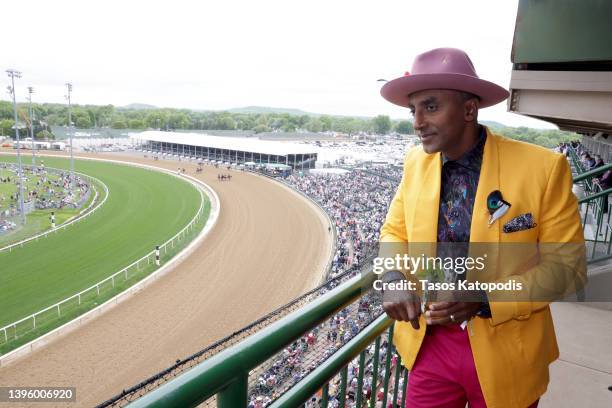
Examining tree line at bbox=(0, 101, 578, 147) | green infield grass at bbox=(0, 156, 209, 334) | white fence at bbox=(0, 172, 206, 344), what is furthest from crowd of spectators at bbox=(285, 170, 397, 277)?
tree line at bbox=(0, 101, 578, 147)

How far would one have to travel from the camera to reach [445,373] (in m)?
1.35

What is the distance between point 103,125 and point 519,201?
256ft

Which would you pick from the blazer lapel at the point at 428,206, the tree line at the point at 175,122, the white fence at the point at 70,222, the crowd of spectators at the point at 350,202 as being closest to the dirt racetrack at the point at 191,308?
the crowd of spectators at the point at 350,202

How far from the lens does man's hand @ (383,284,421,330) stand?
4.15ft

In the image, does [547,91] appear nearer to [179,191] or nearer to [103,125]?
[179,191]

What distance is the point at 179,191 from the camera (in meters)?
30.9

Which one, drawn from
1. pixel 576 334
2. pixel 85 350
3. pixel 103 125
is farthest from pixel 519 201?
pixel 103 125

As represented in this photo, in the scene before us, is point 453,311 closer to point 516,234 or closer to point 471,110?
point 516,234

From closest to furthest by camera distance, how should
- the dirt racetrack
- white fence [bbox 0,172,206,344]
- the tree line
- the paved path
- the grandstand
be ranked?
the paved path < the dirt racetrack < white fence [bbox 0,172,206,344] < the grandstand < the tree line

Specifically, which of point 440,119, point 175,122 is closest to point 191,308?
point 440,119

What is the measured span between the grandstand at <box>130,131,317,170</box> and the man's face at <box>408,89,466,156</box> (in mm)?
37505

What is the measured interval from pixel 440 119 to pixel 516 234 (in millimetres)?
400

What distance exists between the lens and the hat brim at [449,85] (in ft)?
4.12

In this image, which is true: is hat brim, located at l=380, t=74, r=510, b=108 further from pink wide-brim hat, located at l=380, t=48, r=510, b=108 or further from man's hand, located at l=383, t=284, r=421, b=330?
man's hand, located at l=383, t=284, r=421, b=330
